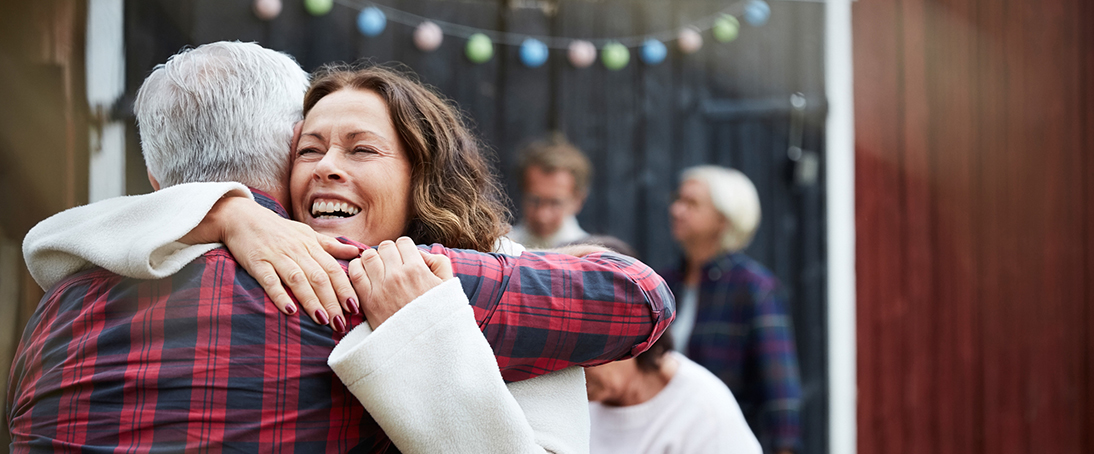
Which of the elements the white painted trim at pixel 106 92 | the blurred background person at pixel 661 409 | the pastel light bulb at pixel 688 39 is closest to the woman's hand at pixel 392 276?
the blurred background person at pixel 661 409

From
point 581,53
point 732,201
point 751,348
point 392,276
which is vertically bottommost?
point 751,348

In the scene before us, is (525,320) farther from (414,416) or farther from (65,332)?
(65,332)

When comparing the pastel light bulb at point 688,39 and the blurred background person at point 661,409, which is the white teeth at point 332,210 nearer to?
the blurred background person at point 661,409

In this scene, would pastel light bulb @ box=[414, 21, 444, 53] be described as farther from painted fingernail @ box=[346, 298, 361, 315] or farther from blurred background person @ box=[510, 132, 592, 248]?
painted fingernail @ box=[346, 298, 361, 315]

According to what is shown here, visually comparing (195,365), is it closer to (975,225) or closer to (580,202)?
(580,202)

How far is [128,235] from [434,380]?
37cm

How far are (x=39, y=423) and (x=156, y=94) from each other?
46 centimetres

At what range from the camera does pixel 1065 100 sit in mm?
3512

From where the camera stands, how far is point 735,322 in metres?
2.64

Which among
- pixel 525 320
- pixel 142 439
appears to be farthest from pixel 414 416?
pixel 142 439

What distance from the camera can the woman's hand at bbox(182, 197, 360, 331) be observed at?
2.89 feet

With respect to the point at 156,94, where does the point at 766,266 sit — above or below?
below

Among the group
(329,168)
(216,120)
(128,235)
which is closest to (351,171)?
(329,168)

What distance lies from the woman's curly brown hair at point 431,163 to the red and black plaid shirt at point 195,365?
24 cm
